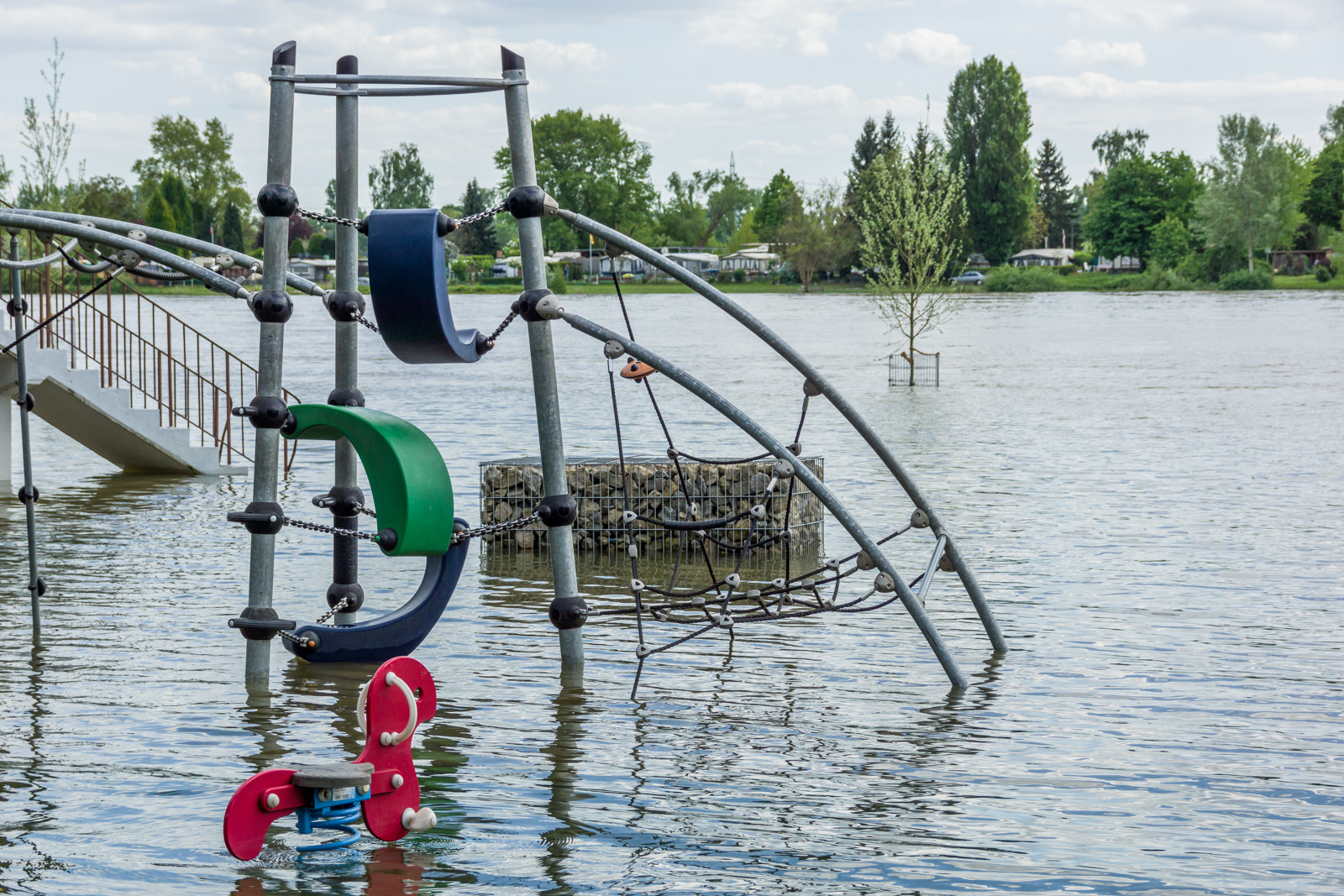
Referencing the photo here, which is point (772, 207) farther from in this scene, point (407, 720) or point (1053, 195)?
point (407, 720)

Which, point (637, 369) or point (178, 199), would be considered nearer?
point (637, 369)

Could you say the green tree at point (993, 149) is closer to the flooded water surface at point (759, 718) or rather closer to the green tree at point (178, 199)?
the green tree at point (178, 199)

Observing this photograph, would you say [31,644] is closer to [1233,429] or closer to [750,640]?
[750,640]

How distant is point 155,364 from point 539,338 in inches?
767

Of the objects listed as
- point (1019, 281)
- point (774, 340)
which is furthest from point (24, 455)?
point (1019, 281)

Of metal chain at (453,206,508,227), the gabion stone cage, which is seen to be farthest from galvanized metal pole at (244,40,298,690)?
the gabion stone cage

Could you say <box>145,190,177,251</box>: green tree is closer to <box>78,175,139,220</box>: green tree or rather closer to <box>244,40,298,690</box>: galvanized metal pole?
<box>78,175,139,220</box>: green tree

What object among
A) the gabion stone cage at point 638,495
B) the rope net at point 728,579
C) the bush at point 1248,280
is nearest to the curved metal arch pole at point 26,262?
the rope net at point 728,579

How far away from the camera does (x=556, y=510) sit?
317 inches

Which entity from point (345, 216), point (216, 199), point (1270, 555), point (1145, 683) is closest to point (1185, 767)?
point (1145, 683)

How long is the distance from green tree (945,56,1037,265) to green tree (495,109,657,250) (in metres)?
43.3

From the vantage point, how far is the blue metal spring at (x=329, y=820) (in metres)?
5.39

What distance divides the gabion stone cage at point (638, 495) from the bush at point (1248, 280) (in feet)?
379

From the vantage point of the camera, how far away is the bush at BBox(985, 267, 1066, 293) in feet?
420
